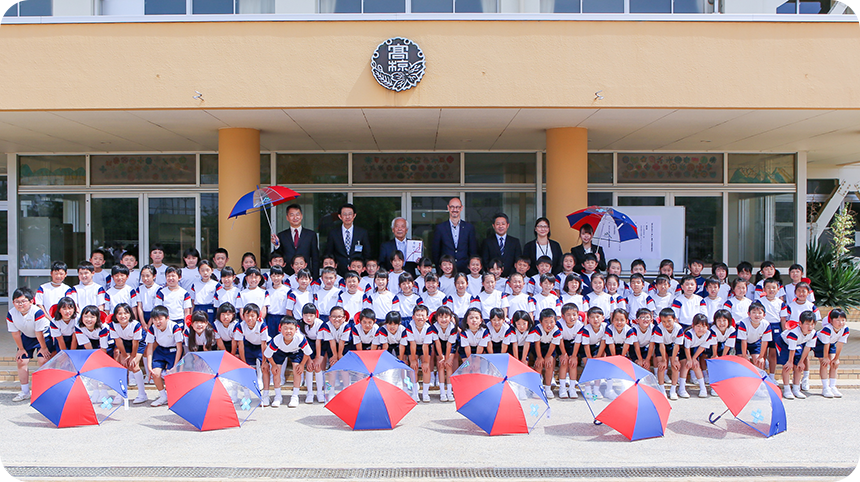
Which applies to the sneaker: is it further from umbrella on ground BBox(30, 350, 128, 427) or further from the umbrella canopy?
umbrella on ground BBox(30, 350, 128, 427)

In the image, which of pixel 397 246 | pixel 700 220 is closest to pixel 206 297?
pixel 397 246

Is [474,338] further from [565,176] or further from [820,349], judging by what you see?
[820,349]

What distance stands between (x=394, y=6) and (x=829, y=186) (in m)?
12.0

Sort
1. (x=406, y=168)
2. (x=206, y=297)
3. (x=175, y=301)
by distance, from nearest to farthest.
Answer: (x=175, y=301) < (x=206, y=297) < (x=406, y=168)

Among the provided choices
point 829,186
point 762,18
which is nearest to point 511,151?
point 762,18

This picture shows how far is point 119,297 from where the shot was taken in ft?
22.0

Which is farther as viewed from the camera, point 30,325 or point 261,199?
point 261,199

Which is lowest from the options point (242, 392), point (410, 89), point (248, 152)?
point (242, 392)

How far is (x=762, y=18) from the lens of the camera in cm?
679

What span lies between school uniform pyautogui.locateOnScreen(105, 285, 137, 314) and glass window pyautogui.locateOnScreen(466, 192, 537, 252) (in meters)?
5.34

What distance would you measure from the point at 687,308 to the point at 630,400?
2.33 metres

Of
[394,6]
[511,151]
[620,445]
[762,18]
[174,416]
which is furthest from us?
[511,151]

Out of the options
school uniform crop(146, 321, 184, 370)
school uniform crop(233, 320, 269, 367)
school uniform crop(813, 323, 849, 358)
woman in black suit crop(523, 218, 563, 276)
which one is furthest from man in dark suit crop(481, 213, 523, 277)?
school uniform crop(146, 321, 184, 370)

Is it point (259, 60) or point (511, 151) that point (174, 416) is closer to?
point (259, 60)
